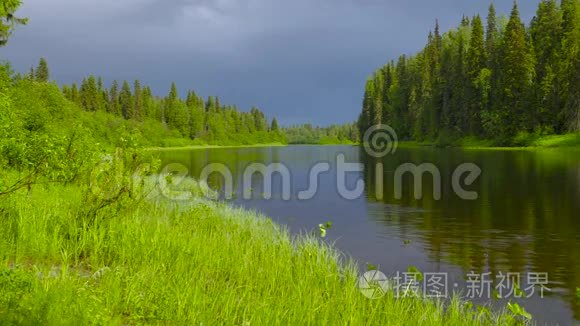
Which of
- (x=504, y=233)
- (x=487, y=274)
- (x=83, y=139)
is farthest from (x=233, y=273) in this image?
(x=504, y=233)

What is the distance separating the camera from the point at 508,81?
9931 centimetres

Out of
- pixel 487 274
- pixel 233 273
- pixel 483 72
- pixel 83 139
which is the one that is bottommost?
pixel 487 274

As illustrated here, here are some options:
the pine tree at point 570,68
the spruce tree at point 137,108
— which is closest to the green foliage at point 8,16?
the pine tree at point 570,68

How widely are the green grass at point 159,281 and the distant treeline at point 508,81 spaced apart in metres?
88.3

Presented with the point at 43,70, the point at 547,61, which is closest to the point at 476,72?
the point at 547,61

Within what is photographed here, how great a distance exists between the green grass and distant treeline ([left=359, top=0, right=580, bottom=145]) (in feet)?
290

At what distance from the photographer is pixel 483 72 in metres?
108

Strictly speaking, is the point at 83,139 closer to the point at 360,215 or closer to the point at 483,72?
the point at 360,215

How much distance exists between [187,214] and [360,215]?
9974 millimetres

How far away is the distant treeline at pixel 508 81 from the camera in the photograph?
9094cm

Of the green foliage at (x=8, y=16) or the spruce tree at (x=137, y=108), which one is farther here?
the spruce tree at (x=137, y=108)

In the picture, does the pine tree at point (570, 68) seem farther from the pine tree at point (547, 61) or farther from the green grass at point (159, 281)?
the green grass at point (159, 281)

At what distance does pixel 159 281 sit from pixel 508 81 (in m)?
103

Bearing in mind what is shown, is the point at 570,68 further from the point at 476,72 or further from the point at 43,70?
the point at 43,70
